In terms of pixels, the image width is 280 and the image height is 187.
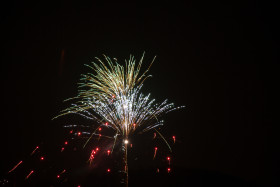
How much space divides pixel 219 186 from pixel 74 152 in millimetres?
8519

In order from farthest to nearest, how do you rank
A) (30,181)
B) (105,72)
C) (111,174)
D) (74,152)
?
(74,152) < (111,174) < (30,181) < (105,72)

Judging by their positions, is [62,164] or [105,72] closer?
[105,72]

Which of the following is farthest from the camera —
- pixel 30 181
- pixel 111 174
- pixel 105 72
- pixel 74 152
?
pixel 74 152

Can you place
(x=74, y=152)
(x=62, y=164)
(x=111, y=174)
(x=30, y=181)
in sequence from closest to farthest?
1. (x=30, y=181)
2. (x=111, y=174)
3. (x=62, y=164)
4. (x=74, y=152)

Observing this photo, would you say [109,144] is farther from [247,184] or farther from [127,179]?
[247,184]

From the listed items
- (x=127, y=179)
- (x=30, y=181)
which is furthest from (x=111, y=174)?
(x=30, y=181)

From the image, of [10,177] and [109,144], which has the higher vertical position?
[109,144]

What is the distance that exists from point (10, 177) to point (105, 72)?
7007mm

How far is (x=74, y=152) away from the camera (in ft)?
48.5

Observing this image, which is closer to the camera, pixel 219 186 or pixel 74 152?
pixel 219 186

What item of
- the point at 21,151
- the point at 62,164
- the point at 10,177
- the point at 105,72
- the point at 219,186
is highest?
the point at 105,72

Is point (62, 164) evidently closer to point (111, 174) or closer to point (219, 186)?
point (111, 174)

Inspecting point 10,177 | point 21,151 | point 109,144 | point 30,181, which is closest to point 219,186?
point 109,144

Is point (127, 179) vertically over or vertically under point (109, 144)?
under
